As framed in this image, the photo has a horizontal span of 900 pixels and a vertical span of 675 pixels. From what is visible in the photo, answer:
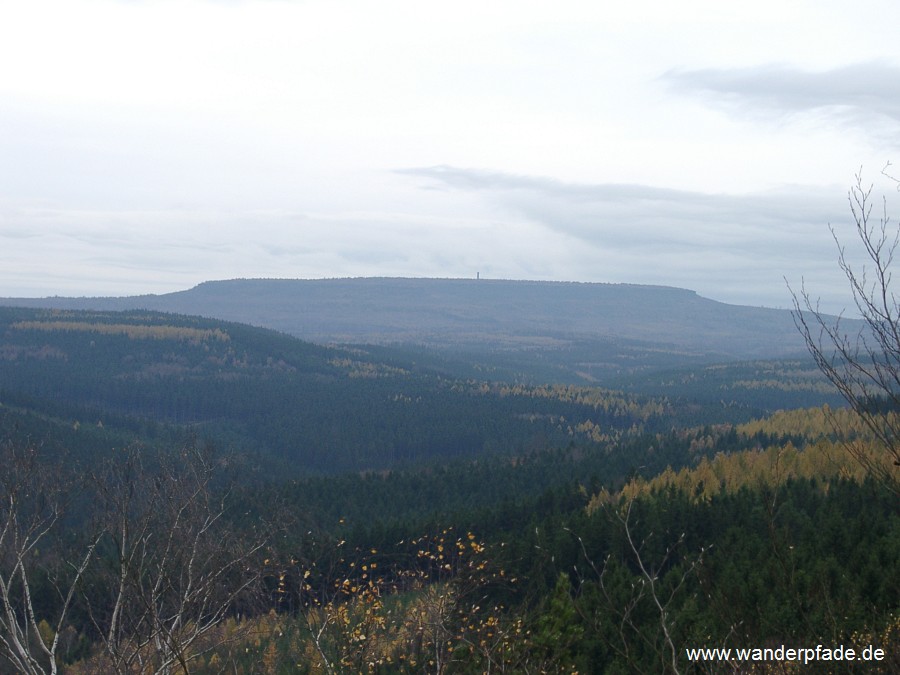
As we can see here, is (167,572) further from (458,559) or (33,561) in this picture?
(458,559)

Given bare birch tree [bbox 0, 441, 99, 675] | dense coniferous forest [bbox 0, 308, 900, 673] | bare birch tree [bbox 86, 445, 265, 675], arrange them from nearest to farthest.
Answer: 1. bare birch tree [bbox 0, 441, 99, 675]
2. bare birch tree [bbox 86, 445, 265, 675]
3. dense coniferous forest [bbox 0, 308, 900, 673]

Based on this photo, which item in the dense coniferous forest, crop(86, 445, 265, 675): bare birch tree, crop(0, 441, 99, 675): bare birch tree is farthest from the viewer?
the dense coniferous forest

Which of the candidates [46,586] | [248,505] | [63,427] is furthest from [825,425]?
[63,427]

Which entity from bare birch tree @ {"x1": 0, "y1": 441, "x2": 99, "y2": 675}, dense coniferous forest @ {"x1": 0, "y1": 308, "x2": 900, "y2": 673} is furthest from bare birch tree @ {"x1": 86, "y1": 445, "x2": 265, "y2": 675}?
bare birch tree @ {"x1": 0, "y1": 441, "x2": 99, "y2": 675}

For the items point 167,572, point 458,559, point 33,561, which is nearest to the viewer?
point 167,572

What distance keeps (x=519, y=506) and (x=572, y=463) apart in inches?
1702

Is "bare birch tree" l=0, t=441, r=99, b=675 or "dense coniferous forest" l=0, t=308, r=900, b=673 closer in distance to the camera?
"bare birch tree" l=0, t=441, r=99, b=675

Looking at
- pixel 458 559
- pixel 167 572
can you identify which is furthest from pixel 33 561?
pixel 458 559

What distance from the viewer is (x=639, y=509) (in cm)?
6906

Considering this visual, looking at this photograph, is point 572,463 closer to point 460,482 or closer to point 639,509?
point 460,482

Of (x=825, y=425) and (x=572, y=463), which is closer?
(x=825, y=425)

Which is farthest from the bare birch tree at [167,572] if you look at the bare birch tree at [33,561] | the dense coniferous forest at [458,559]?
the bare birch tree at [33,561]

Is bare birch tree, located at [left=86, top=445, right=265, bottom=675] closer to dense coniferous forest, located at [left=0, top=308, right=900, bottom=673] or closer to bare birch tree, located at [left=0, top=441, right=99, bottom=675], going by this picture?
dense coniferous forest, located at [left=0, top=308, right=900, bottom=673]

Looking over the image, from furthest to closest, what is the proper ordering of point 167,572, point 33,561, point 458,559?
point 458,559 < point 33,561 < point 167,572
